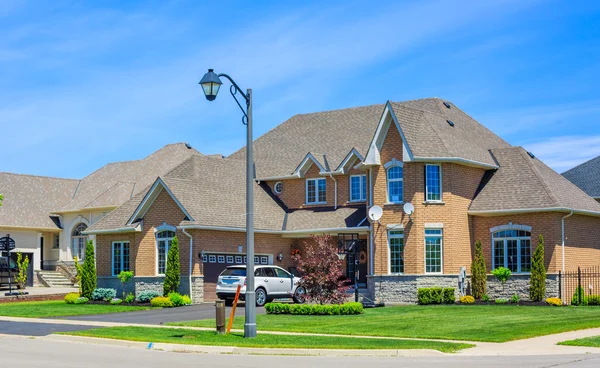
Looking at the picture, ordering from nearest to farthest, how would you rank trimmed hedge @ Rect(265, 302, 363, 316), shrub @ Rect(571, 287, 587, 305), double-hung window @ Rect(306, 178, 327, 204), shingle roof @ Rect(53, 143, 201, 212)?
trimmed hedge @ Rect(265, 302, 363, 316)
shrub @ Rect(571, 287, 587, 305)
double-hung window @ Rect(306, 178, 327, 204)
shingle roof @ Rect(53, 143, 201, 212)

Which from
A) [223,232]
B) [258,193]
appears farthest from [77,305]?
[258,193]

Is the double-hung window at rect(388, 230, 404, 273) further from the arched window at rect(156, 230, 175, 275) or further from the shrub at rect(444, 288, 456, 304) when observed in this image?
the arched window at rect(156, 230, 175, 275)

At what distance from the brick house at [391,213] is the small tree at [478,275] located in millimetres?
611

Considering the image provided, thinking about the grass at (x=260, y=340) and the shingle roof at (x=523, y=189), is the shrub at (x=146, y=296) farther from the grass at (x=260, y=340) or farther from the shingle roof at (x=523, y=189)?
the shingle roof at (x=523, y=189)

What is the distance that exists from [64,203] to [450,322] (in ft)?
129

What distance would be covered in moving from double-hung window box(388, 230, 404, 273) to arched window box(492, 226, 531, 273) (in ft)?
13.9

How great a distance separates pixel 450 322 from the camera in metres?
25.5

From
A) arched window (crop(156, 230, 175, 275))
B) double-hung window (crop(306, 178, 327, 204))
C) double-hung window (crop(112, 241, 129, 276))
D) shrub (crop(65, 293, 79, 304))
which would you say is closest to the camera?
arched window (crop(156, 230, 175, 275))

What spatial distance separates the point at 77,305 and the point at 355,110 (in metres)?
19.2

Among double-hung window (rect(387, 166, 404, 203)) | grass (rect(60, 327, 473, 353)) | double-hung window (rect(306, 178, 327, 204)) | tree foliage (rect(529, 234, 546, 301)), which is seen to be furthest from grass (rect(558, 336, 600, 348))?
double-hung window (rect(306, 178, 327, 204))

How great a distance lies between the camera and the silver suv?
33938 millimetres

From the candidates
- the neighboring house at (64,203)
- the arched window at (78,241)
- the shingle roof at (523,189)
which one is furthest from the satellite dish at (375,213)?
the arched window at (78,241)

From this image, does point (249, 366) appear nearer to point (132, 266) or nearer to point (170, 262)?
point (170, 262)

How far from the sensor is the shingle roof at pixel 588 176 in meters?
51.2
